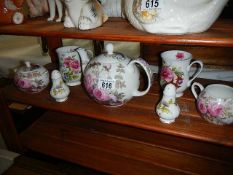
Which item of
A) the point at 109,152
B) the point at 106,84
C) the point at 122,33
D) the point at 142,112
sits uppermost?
the point at 122,33

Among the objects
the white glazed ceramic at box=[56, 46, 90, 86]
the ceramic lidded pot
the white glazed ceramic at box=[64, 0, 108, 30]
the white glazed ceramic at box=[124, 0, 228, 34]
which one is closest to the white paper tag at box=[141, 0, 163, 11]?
the white glazed ceramic at box=[124, 0, 228, 34]

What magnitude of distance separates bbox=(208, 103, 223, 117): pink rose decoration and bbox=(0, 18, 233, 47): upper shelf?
0.68ft

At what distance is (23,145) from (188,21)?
3.11 ft

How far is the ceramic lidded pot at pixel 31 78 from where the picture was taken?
→ 3.03ft

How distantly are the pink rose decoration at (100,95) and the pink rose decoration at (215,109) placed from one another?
1.07ft

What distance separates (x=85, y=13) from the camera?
0.67 meters

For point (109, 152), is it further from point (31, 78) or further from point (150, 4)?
point (150, 4)

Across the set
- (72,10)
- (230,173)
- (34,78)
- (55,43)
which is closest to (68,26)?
(72,10)

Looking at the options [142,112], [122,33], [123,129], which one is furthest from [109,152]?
[122,33]

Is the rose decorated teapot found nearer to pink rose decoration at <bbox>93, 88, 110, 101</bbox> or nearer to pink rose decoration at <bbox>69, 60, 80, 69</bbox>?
pink rose decoration at <bbox>93, 88, 110, 101</bbox>

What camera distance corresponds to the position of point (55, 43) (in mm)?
1154

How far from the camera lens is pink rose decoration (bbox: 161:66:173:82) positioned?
2.62 feet

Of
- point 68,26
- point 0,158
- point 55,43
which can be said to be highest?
point 68,26

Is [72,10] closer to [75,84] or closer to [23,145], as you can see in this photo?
[75,84]
